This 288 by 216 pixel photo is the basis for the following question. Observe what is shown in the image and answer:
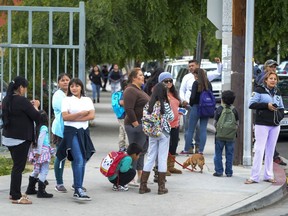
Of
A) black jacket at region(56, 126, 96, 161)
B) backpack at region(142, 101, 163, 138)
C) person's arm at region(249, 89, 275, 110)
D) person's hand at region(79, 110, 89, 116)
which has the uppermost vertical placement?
person's arm at region(249, 89, 275, 110)

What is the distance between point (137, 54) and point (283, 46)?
404cm

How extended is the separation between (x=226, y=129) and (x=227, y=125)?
7 cm

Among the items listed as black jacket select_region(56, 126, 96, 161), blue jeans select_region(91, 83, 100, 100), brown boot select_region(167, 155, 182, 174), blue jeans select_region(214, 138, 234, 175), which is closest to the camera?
black jacket select_region(56, 126, 96, 161)

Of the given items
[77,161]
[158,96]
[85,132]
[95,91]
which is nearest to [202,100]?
[158,96]

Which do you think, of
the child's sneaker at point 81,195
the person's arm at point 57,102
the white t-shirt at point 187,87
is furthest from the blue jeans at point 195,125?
the child's sneaker at point 81,195

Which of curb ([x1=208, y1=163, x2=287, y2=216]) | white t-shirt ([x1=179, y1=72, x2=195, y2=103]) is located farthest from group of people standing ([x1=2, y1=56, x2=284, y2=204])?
white t-shirt ([x1=179, y1=72, x2=195, y2=103])

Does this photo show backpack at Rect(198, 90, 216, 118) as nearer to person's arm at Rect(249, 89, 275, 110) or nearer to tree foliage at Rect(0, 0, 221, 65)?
person's arm at Rect(249, 89, 275, 110)

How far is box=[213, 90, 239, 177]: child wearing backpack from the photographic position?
12.9 m

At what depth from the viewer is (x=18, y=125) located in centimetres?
1040

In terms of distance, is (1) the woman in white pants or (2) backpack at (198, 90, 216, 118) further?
(2) backpack at (198, 90, 216, 118)

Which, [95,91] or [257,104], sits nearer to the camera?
[257,104]

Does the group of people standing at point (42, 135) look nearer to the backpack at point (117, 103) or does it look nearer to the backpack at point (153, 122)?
the backpack at point (153, 122)

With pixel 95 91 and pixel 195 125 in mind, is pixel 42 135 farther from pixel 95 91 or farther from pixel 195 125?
pixel 95 91

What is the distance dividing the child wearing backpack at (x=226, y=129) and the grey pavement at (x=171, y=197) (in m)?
0.24
